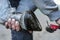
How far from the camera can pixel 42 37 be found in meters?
2.13

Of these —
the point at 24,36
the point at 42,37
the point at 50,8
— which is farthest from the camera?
the point at 42,37

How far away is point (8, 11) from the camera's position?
3.51 ft

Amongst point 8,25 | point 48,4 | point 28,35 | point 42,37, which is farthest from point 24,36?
point 42,37

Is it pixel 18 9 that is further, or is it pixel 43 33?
pixel 43 33

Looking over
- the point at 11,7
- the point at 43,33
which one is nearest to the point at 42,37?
the point at 43,33

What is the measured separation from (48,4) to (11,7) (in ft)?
0.65

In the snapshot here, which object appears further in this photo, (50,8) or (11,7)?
(11,7)

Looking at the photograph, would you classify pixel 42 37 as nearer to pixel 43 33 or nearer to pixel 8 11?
pixel 43 33

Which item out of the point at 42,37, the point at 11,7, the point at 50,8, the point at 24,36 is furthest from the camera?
the point at 42,37

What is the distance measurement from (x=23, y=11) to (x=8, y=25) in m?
0.09

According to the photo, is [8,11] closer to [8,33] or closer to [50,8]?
[50,8]

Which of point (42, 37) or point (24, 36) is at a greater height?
point (24, 36)

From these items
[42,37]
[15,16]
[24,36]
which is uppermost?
[15,16]

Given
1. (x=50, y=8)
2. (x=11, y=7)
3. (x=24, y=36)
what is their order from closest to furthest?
(x=50, y=8), (x=11, y=7), (x=24, y=36)
